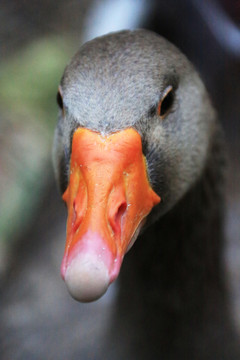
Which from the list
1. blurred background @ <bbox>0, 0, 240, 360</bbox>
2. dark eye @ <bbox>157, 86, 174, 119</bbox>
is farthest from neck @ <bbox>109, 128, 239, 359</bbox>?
dark eye @ <bbox>157, 86, 174, 119</bbox>

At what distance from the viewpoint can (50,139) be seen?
3096 millimetres

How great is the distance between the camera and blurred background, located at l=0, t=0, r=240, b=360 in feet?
7.18

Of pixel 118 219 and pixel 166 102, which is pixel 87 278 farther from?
pixel 166 102

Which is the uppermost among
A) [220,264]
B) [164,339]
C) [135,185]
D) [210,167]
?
[135,185]

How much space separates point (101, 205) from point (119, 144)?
163 mm

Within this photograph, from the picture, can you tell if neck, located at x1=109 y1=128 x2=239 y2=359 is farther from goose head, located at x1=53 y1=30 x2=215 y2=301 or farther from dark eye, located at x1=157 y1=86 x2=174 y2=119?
dark eye, located at x1=157 y1=86 x2=174 y2=119

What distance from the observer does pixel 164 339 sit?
6.06ft

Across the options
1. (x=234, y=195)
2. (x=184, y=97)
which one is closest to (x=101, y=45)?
(x=184, y=97)

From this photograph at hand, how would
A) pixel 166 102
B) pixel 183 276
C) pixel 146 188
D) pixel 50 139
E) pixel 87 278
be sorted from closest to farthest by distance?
pixel 87 278
pixel 146 188
pixel 166 102
pixel 183 276
pixel 50 139

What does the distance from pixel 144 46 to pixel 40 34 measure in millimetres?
2312

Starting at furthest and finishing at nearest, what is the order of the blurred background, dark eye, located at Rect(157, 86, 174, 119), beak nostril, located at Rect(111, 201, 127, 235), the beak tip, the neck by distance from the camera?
the blurred background < the neck < dark eye, located at Rect(157, 86, 174, 119) < beak nostril, located at Rect(111, 201, 127, 235) < the beak tip

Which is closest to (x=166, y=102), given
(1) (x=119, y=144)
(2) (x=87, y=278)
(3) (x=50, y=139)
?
(1) (x=119, y=144)

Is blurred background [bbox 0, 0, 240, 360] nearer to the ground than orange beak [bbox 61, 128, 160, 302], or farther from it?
nearer to the ground

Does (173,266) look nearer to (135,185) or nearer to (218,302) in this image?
(218,302)
